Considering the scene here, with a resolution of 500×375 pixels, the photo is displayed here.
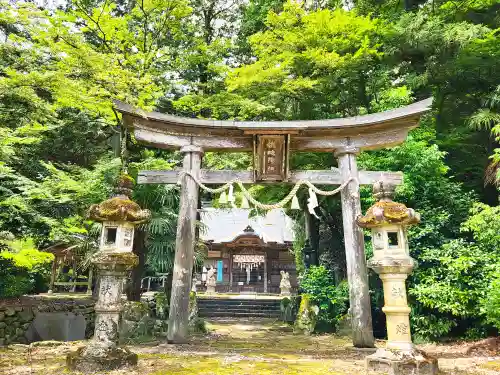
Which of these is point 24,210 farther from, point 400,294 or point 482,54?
point 482,54

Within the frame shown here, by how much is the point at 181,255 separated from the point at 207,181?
71.6 inches

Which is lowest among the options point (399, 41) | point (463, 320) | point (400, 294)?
point (463, 320)

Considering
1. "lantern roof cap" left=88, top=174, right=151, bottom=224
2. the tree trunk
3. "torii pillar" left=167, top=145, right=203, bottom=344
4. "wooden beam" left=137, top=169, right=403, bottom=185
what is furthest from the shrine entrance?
"lantern roof cap" left=88, top=174, right=151, bottom=224

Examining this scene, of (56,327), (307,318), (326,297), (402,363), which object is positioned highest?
(326,297)

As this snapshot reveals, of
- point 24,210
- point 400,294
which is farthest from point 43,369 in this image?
point 24,210

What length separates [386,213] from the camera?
204 inches

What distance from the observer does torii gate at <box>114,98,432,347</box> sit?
7.49 m

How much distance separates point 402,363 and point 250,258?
19883 mm

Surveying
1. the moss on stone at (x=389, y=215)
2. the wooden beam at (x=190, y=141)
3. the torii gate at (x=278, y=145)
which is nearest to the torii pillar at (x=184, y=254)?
the torii gate at (x=278, y=145)

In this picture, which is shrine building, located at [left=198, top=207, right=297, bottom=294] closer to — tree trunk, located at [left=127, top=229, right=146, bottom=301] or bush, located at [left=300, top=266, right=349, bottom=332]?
bush, located at [left=300, top=266, right=349, bottom=332]

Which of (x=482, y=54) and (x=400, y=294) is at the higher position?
(x=482, y=54)

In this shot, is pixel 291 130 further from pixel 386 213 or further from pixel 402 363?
pixel 402 363

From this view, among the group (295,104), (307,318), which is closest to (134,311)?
(307,318)

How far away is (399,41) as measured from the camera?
11875mm
